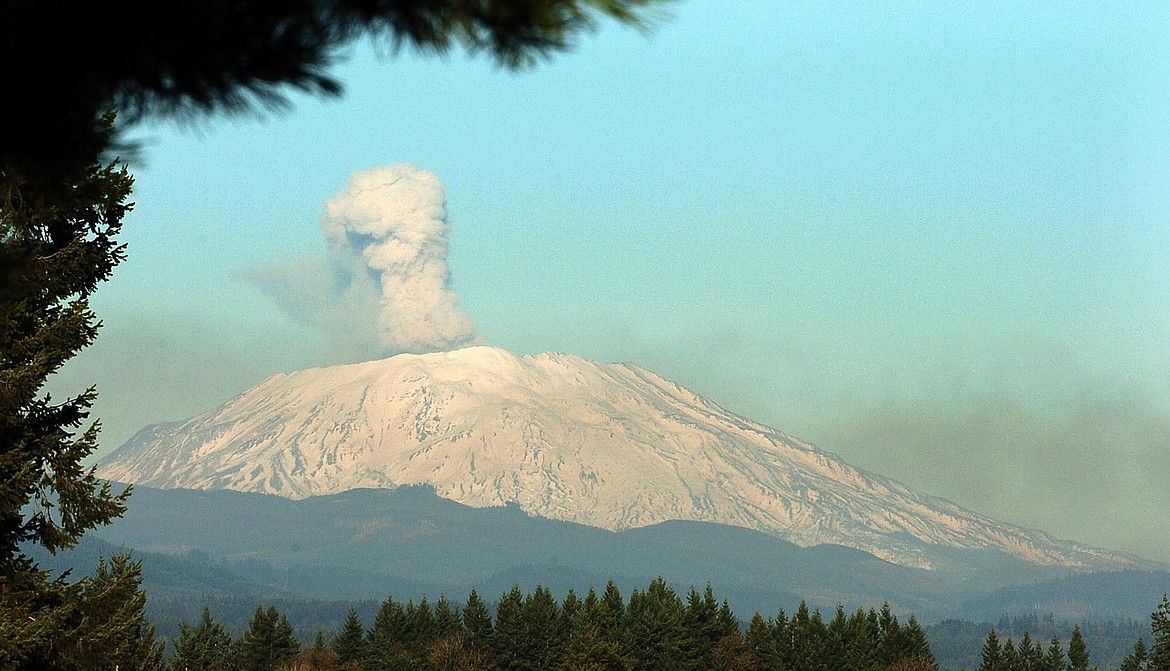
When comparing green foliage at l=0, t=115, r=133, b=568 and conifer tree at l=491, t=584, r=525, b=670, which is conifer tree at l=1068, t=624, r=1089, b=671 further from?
green foliage at l=0, t=115, r=133, b=568

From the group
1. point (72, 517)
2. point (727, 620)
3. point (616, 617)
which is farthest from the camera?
point (727, 620)

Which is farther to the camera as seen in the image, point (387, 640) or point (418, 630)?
point (418, 630)

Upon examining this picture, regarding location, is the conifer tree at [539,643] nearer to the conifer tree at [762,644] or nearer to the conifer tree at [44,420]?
the conifer tree at [762,644]

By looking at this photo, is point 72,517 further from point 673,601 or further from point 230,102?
point 673,601

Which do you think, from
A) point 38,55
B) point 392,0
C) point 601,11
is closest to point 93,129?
point 38,55

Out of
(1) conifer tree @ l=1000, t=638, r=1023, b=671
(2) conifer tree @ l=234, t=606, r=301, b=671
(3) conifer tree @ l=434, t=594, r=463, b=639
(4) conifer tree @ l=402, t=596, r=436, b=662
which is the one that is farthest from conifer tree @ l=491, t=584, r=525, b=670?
(1) conifer tree @ l=1000, t=638, r=1023, b=671

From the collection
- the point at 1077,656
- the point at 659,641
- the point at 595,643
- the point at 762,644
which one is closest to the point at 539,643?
the point at 595,643

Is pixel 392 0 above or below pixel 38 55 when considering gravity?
above

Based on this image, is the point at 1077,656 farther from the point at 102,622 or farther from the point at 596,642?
the point at 102,622
